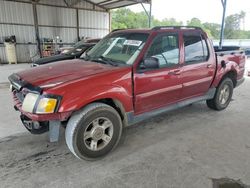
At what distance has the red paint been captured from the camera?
8.21 ft

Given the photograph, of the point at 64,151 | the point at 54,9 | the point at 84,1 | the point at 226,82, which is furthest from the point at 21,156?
the point at 84,1

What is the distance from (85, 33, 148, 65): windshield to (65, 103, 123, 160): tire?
83cm

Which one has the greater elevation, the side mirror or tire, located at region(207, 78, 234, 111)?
the side mirror

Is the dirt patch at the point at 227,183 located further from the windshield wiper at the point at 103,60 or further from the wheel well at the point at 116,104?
the windshield wiper at the point at 103,60

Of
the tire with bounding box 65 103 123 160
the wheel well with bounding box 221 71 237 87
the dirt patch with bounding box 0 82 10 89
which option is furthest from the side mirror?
the dirt patch with bounding box 0 82 10 89

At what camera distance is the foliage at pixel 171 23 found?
1590 inches

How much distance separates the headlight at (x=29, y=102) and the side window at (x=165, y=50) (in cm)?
162

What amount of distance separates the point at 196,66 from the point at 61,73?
2299 millimetres

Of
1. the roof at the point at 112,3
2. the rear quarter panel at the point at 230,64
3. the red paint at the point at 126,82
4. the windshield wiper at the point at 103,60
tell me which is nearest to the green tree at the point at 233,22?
the roof at the point at 112,3

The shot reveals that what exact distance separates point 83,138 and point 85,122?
216mm

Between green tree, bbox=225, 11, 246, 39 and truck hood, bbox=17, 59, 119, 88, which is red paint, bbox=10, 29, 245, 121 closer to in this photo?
truck hood, bbox=17, 59, 119, 88

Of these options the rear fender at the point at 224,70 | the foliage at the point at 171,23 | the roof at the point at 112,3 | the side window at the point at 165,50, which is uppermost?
the foliage at the point at 171,23

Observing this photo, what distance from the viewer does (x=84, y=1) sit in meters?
17.3

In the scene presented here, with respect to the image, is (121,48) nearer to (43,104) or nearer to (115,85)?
(115,85)
